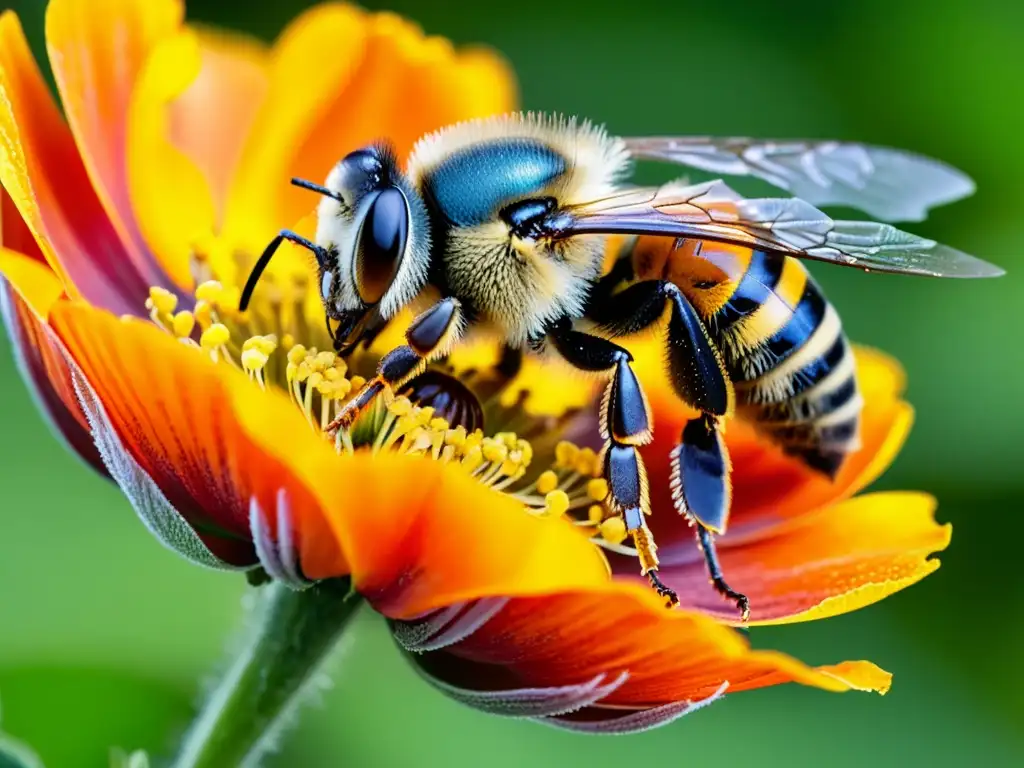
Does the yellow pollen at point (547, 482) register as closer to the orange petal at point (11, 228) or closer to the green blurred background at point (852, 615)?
the orange petal at point (11, 228)

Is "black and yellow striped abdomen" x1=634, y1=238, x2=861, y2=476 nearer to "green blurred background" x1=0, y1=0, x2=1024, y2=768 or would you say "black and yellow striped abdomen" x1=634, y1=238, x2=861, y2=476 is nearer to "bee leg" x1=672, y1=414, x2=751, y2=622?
"bee leg" x1=672, y1=414, x2=751, y2=622

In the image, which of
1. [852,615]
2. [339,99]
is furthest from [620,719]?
[852,615]

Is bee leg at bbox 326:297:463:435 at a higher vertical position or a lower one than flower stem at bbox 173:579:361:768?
higher

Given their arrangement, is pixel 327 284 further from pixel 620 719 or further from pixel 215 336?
pixel 620 719

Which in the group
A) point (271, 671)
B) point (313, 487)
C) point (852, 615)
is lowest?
point (852, 615)

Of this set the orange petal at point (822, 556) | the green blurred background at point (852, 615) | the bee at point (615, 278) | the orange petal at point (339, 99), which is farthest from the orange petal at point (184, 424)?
the green blurred background at point (852, 615)

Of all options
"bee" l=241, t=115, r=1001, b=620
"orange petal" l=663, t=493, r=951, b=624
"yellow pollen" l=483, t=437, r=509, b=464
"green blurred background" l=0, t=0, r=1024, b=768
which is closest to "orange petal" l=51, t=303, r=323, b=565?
"bee" l=241, t=115, r=1001, b=620

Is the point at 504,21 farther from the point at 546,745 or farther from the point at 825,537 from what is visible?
the point at 825,537
